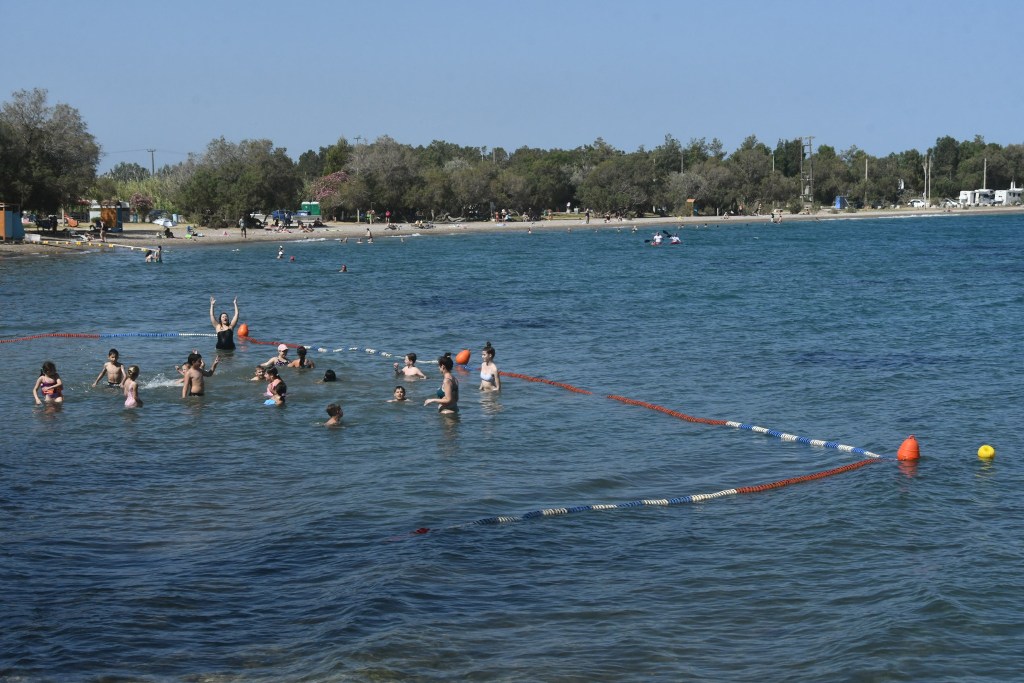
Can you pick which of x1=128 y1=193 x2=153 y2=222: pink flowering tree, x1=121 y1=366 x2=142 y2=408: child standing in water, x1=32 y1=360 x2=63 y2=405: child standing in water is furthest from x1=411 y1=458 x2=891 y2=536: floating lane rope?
x1=128 y1=193 x2=153 y2=222: pink flowering tree

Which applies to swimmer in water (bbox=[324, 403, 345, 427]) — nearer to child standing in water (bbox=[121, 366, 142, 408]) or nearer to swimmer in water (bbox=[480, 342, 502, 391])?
swimmer in water (bbox=[480, 342, 502, 391])

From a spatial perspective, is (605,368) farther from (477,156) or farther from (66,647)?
(477,156)

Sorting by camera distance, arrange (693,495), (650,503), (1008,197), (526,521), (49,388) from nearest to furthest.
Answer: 1. (526,521)
2. (650,503)
3. (693,495)
4. (49,388)
5. (1008,197)

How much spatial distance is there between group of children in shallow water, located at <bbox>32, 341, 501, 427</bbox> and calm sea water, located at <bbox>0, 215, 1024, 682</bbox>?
352 mm

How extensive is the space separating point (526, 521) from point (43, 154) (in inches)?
2855

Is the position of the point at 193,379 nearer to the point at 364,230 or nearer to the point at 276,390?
the point at 276,390

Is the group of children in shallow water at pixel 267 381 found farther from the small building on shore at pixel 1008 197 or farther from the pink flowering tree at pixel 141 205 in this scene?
the small building on shore at pixel 1008 197

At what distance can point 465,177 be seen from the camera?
5069 inches

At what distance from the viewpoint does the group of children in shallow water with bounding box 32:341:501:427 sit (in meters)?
21.5

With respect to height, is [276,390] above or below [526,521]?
above

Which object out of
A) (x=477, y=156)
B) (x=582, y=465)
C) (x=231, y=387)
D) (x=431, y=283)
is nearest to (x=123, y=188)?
(x=477, y=156)

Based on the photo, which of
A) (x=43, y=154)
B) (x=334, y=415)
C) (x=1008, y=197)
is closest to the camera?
(x=334, y=415)

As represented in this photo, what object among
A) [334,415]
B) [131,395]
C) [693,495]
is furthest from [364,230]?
[693,495]

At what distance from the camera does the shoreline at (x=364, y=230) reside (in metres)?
73.9
